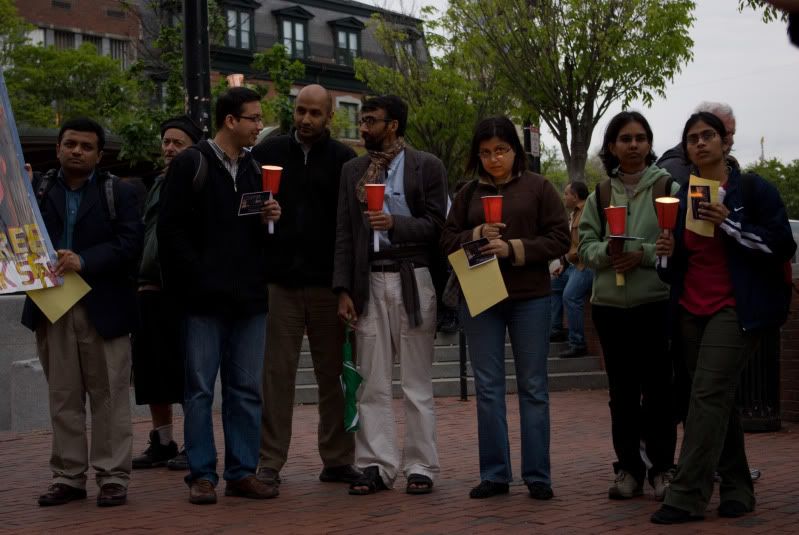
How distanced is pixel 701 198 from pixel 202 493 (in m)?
3.14

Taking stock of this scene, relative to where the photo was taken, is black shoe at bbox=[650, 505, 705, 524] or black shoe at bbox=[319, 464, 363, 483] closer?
black shoe at bbox=[650, 505, 705, 524]

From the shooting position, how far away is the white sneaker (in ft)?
21.4

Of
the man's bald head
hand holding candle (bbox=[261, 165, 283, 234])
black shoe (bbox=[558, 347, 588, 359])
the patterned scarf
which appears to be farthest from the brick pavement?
black shoe (bbox=[558, 347, 588, 359])

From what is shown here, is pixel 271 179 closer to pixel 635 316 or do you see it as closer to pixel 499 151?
pixel 499 151

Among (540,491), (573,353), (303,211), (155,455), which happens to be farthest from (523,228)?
(573,353)

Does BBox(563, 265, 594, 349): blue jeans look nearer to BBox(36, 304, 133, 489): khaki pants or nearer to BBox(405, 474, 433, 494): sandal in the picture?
BBox(405, 474, 433, 494): sandal

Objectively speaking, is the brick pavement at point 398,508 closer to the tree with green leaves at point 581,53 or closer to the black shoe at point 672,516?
the black shoe at point 672,516

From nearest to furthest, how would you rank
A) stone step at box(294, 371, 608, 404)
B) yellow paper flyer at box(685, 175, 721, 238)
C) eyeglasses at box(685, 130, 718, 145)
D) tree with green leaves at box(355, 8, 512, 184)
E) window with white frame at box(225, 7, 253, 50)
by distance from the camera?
yellow paper flyer at box(685, 175, 721, 238), eyeglasses at box(685, 130, 718, 145), stone step at box(294, 371, 608, 404), tree with green leaves at box(355, 8, 512, 184), window with white frame at box(225, 7, 253, 50)

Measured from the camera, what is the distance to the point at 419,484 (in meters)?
6.80

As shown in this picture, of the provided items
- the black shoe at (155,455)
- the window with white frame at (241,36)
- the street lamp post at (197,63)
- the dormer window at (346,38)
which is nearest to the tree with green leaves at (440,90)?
the window with white frame at (241,36)

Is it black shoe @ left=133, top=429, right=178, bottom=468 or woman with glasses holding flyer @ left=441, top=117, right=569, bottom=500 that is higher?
woman with glasses holding flyer @ left=441, top=117, right=569, bottom=500

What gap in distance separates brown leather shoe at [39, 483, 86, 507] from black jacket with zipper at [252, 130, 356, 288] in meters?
1.67

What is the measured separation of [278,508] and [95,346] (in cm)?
141

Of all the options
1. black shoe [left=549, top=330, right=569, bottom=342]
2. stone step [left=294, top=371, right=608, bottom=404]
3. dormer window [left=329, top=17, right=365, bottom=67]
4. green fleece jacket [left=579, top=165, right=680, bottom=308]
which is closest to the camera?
green fleece jacket [left=579, top=165, right=680, bottom=308]
